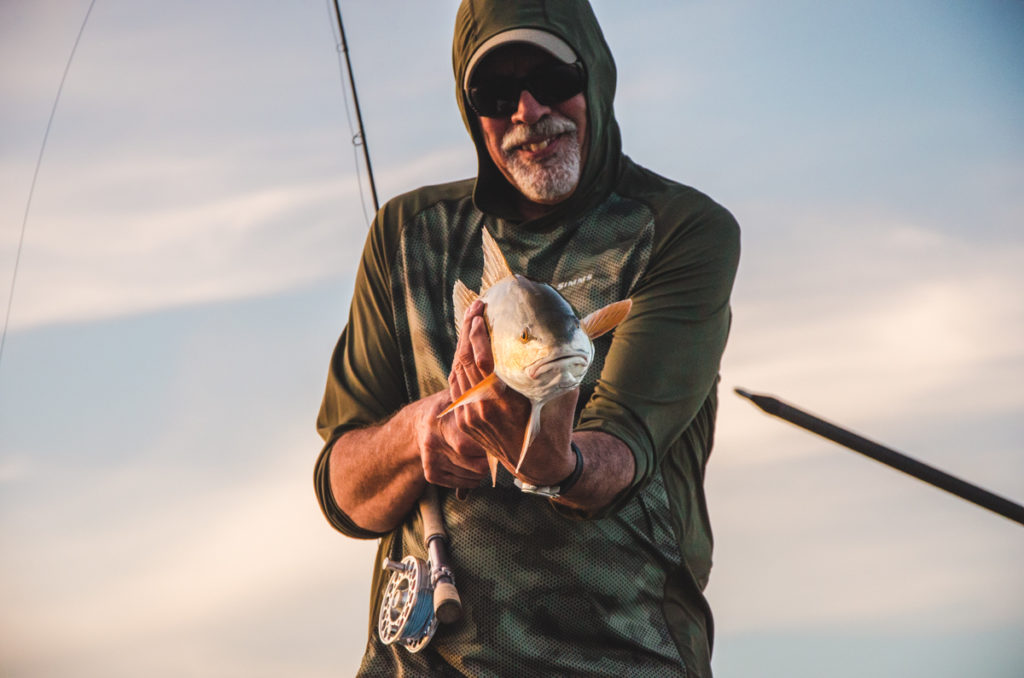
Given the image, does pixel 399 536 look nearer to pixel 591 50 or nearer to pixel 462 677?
pixel 462 677

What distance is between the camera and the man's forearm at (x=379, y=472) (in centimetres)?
389

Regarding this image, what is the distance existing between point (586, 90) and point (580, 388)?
1.07 m

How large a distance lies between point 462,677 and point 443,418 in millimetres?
1053

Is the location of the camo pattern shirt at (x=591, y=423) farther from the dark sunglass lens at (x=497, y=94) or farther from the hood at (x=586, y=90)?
the dark sunglass lens at (x=497, y=94)

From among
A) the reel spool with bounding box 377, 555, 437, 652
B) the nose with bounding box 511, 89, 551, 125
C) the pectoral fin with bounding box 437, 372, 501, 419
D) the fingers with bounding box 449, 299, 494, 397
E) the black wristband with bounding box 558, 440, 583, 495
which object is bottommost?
the reel spool with bounding box 377, 555, 437, 652

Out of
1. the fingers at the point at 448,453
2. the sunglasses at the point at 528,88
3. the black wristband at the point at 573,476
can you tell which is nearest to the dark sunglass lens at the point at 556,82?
the sunglasses at the point at 528,88

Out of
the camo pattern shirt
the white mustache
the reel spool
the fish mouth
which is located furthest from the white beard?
the fish mouth

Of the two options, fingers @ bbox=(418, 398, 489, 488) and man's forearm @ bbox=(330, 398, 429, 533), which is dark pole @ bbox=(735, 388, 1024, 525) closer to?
man's forearm @ bbox=(330, 398, 429, 533)

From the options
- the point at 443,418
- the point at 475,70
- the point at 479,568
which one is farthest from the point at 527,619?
the point at 475,70

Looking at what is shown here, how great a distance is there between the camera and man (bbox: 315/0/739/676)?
385 centimetres

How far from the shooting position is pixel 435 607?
3.86 meters

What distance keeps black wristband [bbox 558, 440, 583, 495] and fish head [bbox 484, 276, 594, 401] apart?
593 mm

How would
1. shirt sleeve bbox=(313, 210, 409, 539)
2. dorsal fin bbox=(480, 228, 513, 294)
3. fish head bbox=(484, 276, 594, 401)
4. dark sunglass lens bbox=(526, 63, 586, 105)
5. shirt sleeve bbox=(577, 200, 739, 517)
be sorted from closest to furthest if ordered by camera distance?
1. fish head bbox=(484, 276, 594, 401)
2. dorsal fin bbox=(480, 228, 513, 294)
3. shirt sleeve bbox=(577, 200, 739, 517)
4. dark sunglass lens bbox=(526, 63, 586, 105)
5. shirt sleeve bbox=(313, 210, 409, 539)

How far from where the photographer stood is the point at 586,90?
4.24m
